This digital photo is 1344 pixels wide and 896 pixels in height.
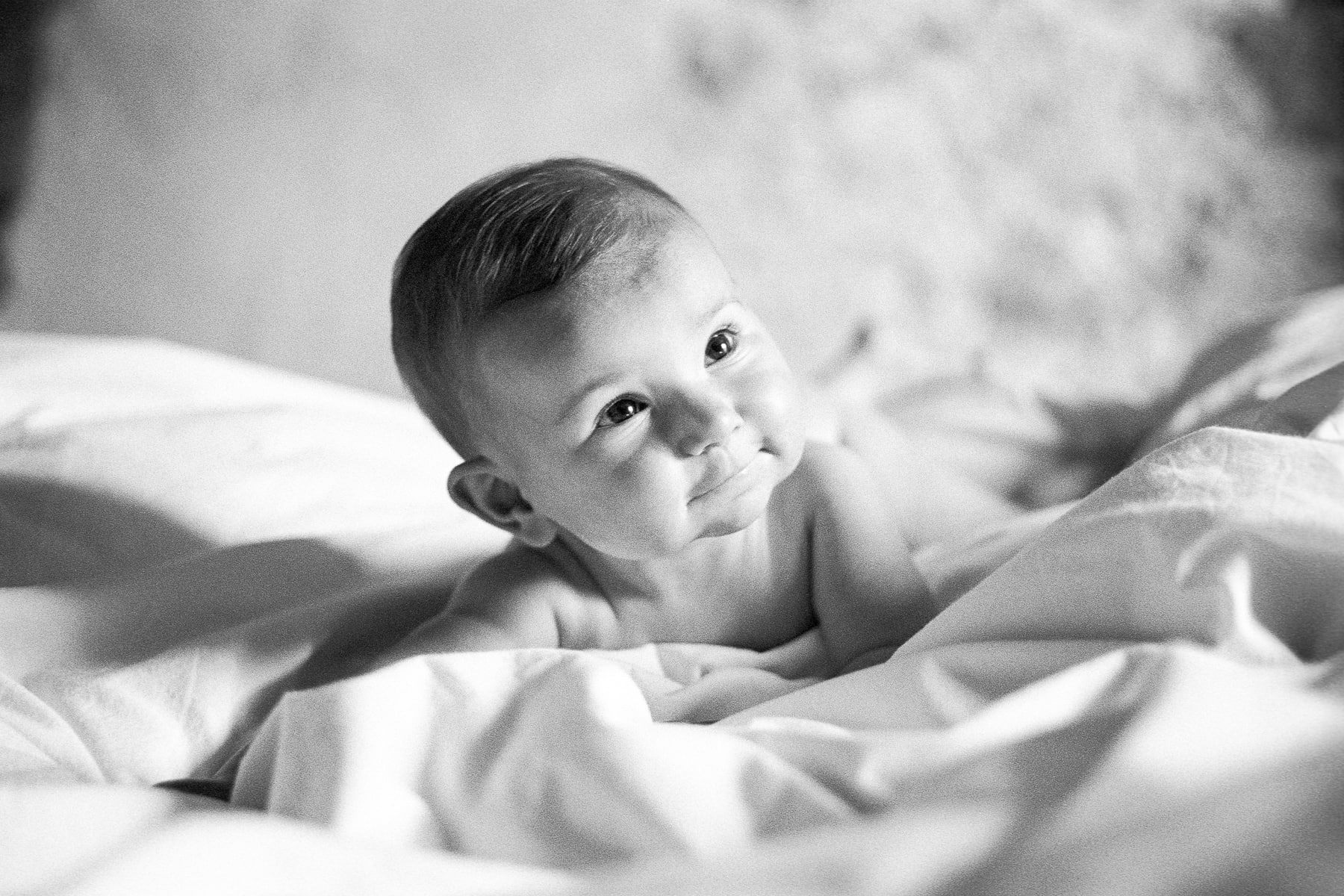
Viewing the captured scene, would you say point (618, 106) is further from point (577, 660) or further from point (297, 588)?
point (577, 660)

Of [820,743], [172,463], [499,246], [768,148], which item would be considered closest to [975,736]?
[820,743]

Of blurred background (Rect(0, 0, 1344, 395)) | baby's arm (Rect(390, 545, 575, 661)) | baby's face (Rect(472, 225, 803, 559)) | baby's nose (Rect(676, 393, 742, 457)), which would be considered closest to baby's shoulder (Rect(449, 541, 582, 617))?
baby's arm (Rect(390, 545, 575, 661))

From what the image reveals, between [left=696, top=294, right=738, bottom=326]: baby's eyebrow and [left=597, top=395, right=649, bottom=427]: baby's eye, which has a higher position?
[left=696, top=294, right=738, bottom=326]: baby's eyebrow

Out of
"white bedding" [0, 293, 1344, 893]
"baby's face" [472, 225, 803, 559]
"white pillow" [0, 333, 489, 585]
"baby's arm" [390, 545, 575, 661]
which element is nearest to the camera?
"white bedding" [0, 293, 1344, 893]

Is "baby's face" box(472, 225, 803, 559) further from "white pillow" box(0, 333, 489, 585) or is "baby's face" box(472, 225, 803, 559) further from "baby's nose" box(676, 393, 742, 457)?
"white pillow" box(0, 333, 489, 585)

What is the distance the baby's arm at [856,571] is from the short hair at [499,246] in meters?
0.26

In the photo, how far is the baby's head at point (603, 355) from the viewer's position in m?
0.79

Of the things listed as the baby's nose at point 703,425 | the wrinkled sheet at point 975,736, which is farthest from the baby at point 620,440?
the wrinkled sheet at point 975,736

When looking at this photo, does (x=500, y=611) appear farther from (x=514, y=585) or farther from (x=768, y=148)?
(x=768, y=148)

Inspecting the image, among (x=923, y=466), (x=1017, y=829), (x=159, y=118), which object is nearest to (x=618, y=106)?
(x=159, y=118)

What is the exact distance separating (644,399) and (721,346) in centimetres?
7

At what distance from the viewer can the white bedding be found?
40cm

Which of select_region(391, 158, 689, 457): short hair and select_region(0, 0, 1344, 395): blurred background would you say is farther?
select_region(0, 0, 1344, 395): blurred background

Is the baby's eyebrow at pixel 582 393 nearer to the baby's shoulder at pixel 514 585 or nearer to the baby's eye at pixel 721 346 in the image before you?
the baby's eye at pixel 721 346
